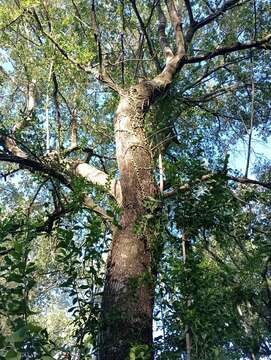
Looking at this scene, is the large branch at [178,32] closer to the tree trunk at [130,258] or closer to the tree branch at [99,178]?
the tree trunk at [130,258]

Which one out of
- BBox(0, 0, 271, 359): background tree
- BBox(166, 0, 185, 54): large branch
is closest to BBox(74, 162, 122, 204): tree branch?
BBox(0, 0, 271, 359): background tree

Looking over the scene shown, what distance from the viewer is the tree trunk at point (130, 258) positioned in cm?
262

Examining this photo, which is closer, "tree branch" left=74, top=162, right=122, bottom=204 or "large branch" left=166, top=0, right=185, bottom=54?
"tree branch" left=74, top=162, right=122, bottom=204

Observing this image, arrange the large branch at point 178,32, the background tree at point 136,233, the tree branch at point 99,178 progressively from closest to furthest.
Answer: the background tree at point 136,233, the tree branch at point 99,178, the large branch at point 178,32

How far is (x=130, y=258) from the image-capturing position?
3.13 meters

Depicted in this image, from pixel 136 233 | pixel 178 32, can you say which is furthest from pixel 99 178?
pixel 178 32

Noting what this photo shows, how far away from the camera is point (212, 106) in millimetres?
8289

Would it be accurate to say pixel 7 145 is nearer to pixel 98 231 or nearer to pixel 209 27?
pixel 98 231

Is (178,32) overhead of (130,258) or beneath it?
overhead

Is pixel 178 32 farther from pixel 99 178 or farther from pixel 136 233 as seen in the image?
pixel 136 233

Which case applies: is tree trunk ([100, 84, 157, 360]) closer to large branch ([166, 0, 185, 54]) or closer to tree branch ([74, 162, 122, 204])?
tree branch ([74, 162, 122, 204])

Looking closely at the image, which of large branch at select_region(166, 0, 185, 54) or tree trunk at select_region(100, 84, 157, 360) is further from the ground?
large branch at select_region(166, 0, 185, 54)

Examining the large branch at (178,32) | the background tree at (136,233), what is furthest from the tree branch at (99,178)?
the large branch at (178,32)

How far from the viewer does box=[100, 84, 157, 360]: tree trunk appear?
2.62 meters
